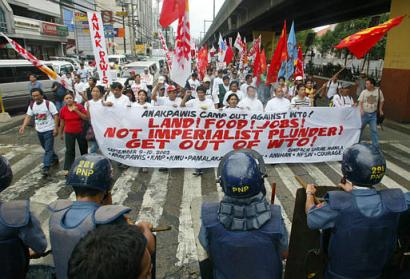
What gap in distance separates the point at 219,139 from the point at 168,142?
3.51 feet

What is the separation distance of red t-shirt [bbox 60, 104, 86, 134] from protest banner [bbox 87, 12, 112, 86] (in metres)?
1.22

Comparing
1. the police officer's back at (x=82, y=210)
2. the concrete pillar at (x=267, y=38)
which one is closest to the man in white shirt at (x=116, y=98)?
the police officer's back at (x=82, y=210)

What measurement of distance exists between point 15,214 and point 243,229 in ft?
4.46

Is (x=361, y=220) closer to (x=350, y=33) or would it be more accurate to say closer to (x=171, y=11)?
(x=171, y=11)

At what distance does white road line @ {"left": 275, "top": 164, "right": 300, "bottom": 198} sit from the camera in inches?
238

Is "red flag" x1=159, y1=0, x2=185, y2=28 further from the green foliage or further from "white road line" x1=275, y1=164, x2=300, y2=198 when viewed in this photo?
the green foliage

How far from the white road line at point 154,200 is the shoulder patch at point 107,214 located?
2.89 metres

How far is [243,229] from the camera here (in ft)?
6.01

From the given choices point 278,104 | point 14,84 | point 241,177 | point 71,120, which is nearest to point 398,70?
point 278,104

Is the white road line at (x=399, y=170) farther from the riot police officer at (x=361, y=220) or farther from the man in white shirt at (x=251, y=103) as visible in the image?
the riot police officer at (x=361, y=220)

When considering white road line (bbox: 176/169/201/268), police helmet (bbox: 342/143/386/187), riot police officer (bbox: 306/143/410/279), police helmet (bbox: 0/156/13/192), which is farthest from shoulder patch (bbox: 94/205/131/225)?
white road line (bbox: 176/169/201/268)

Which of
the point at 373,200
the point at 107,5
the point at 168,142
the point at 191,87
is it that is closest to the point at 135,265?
the point at 373,200

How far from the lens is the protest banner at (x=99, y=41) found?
6.99 m

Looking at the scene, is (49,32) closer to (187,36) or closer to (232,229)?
(187,36)
